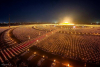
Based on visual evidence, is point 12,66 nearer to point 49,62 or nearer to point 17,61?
point 17,61

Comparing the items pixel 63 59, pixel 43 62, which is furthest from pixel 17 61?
pixel 63 59

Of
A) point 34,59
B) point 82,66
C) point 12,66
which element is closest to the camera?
point 12,66

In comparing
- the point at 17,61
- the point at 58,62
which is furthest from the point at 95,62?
the point at 17,61

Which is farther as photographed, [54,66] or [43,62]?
[43,62]

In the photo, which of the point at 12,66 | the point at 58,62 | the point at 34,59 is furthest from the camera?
the point at 34,59

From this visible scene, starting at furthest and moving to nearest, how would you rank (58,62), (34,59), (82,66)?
(34,59)
(58,62)
(82,66)

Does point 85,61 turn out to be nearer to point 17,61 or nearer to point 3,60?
point 17,61

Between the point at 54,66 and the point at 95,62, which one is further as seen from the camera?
the point at 95,62

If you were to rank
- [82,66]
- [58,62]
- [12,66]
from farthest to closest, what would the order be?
[58,62], [82,66], [12,66]
